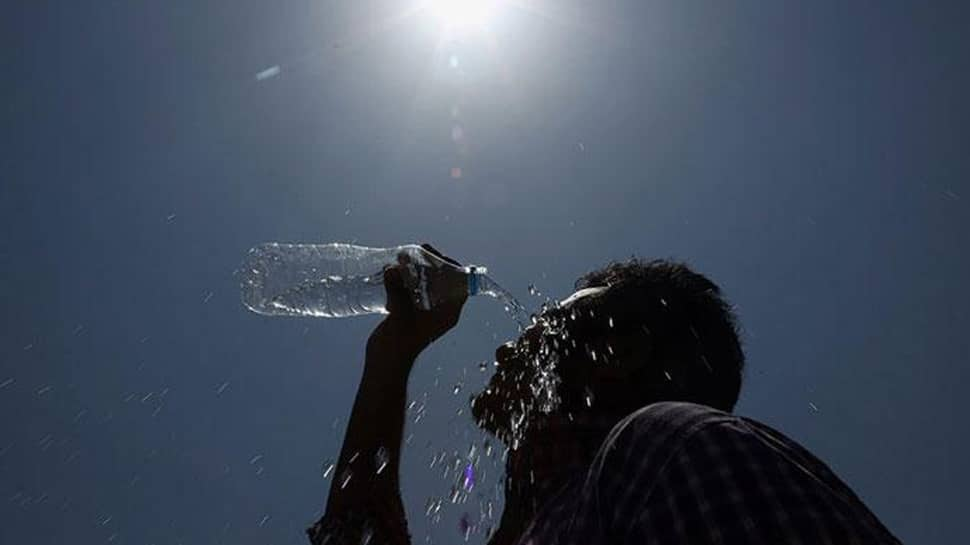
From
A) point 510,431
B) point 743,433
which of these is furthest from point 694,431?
point 510,431

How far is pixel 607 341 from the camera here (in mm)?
2381

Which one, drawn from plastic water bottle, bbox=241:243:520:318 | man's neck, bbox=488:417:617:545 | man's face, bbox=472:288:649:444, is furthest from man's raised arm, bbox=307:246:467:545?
plastic water bottle, bbox=241:243:520:318

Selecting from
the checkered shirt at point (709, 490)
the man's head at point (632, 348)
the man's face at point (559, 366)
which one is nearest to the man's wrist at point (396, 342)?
the man's face at point (559, 366)

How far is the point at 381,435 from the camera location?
342cm

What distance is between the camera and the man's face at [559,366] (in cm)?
228

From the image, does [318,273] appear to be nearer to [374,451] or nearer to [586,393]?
[374,451]

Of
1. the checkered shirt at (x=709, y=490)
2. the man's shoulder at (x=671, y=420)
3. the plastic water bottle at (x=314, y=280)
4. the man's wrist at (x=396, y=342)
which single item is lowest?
Answer: the plastic water bottle at (x=314, y=280)

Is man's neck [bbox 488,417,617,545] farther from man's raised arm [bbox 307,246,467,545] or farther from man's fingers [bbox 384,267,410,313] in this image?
man's fingers [bbox 384,267,410,313]

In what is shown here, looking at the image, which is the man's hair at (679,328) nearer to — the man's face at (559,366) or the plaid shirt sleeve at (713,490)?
the man's face at (559,366)

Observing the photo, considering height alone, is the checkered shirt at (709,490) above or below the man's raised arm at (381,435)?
above

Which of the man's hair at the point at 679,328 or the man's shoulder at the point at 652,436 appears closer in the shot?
the man's shoulder at the point at 652,436

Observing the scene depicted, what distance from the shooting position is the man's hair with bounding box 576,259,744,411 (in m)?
2.24

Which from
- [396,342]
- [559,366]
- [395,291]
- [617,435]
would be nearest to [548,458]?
[559,366]

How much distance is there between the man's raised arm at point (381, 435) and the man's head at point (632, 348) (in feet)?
2.38
